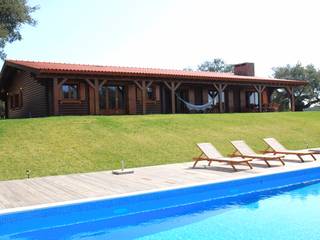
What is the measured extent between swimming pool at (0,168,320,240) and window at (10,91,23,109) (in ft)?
65.4

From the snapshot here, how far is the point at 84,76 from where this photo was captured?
69.2ft

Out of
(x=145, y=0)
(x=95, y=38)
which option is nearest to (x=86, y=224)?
(x=145, y=0)

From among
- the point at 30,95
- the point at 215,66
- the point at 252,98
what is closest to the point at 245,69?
the point at 252,98

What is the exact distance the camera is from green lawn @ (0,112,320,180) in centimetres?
1199

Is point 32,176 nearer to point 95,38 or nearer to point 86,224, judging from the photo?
point 86,224

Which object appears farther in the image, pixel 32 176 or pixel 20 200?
pixel 32 176

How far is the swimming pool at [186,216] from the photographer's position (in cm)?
670

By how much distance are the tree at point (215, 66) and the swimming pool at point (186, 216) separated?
206ft

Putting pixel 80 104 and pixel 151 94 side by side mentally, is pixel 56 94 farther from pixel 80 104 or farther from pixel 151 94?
pixel 151 94

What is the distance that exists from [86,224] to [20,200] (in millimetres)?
1292

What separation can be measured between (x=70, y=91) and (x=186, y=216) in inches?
623

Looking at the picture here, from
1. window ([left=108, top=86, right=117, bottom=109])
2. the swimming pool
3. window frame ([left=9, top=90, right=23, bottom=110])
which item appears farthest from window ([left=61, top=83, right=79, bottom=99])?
the swimming pool

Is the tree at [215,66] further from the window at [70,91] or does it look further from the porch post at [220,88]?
the window at [70,91]

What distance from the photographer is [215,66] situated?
236 feet
